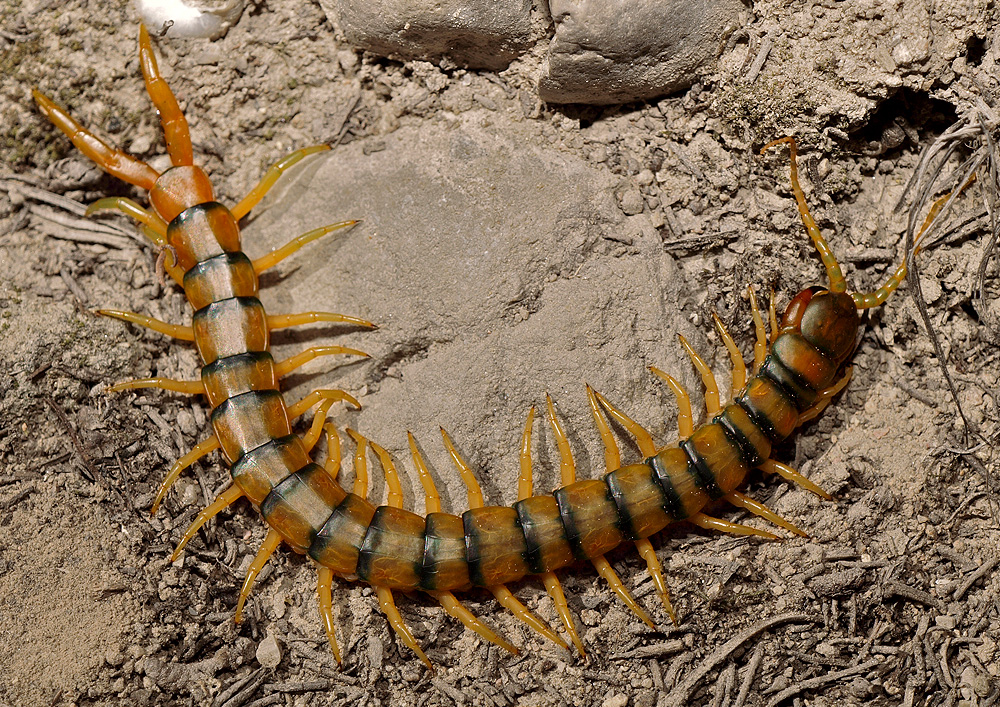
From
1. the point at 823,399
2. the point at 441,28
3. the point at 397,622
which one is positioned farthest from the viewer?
the point at 441,28

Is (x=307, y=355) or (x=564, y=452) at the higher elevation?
(x=307, y=355)

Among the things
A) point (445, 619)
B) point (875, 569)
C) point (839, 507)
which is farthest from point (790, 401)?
point (445, 619)

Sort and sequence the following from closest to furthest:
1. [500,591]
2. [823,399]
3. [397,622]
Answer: [397,622]
[500,591]
[823,399]

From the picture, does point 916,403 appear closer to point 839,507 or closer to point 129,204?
point 839,507

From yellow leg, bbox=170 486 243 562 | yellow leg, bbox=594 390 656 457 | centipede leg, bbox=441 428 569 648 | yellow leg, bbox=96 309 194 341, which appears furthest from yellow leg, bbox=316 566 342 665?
yellow leg, bbox=594 390 656 457

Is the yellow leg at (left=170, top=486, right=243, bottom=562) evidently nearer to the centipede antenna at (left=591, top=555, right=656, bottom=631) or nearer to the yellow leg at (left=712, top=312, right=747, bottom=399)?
the centipede antenna at (left=591, top=555, right=656, bottom=631)

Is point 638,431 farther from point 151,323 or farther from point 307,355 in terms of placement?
point 151,323

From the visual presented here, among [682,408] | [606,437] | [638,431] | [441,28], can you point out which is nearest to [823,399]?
[682,408]
